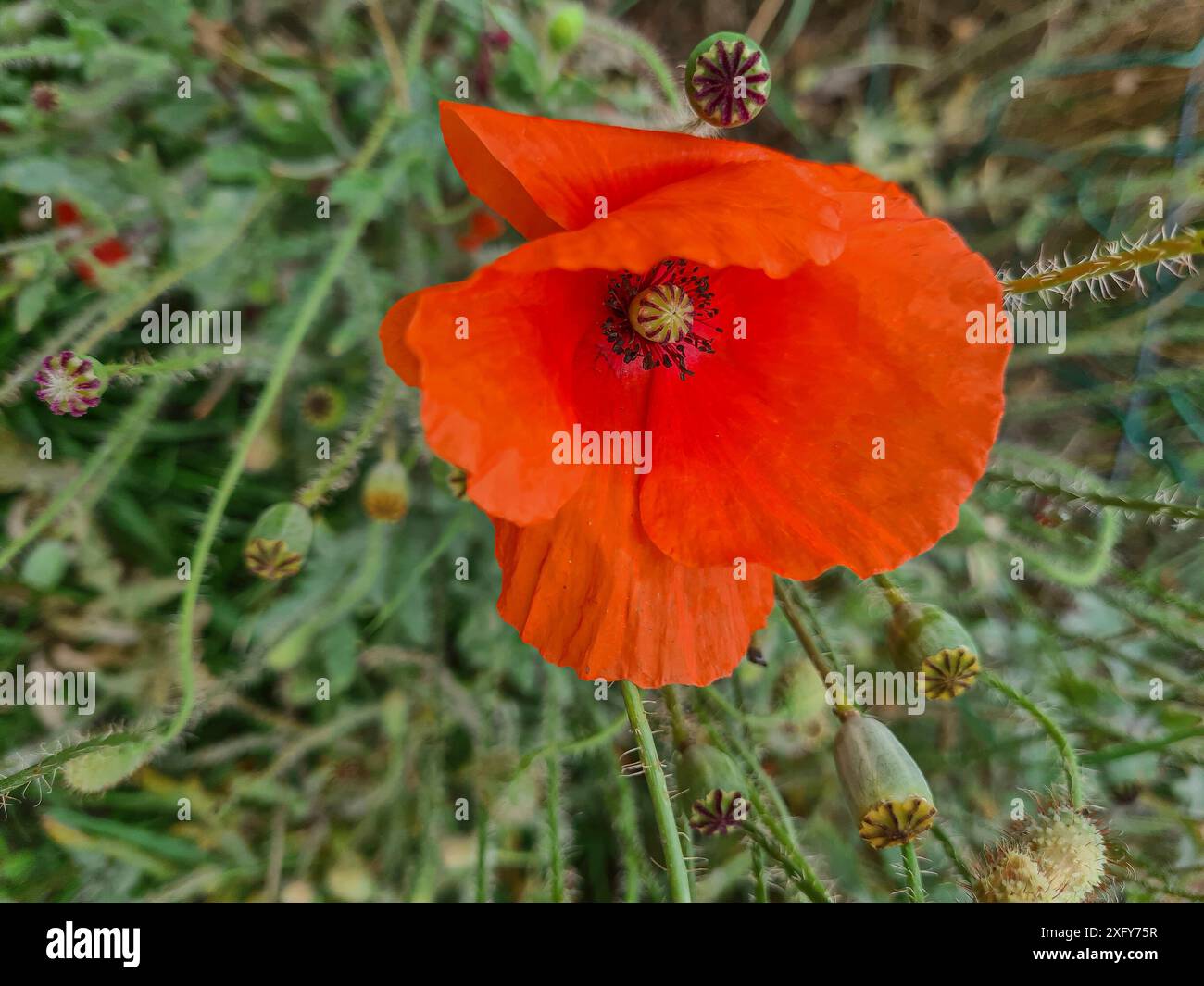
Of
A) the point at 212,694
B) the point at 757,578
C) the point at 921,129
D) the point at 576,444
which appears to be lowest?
the point at 212,694

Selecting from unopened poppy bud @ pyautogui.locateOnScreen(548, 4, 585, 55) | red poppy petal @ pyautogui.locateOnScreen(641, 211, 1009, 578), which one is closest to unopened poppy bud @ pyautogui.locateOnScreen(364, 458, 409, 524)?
red poppy petal @ pyautogui.locateOnScreen(641, 211, 1009, 578)

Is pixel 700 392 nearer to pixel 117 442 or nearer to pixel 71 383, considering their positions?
pixel 71 383

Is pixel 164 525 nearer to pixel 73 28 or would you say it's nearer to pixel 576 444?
pixel 73 28

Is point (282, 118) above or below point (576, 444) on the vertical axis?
above

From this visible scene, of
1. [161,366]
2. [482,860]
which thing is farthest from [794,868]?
[161,366]

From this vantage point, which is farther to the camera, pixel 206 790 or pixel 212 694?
pixel 206 790
